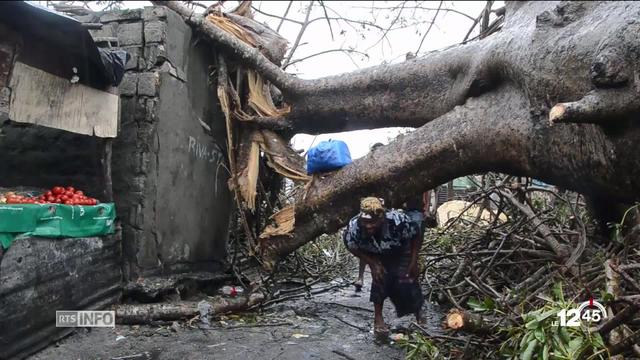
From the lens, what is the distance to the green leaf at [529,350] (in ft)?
7.98

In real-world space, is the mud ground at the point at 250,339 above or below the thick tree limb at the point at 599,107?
below

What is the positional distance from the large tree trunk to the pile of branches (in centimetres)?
63

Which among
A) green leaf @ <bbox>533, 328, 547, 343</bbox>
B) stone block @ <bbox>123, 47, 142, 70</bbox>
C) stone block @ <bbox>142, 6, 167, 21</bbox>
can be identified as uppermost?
stone block @ <bbox>142, 6, 167, 21</bbox>

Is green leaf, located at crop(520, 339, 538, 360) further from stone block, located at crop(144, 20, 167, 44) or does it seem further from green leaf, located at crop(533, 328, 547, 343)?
stone block, located at crop(144, 20, 167, 44)

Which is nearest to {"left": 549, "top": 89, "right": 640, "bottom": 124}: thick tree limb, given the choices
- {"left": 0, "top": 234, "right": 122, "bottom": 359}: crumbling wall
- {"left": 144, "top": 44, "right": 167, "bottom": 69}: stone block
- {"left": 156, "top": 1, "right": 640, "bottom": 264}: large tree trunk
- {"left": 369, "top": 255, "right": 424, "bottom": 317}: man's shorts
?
{"left": 156, "top": 1, "right": 640, "bottom": 264}: large tree trunk

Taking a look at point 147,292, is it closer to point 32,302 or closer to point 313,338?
point 32,302

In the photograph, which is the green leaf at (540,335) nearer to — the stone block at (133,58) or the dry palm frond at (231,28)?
the stone block at (133,58)

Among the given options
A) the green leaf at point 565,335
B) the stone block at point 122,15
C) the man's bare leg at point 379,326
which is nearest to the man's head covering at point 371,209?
the man's bare leg at point 379,326

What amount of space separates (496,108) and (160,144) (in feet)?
10.5

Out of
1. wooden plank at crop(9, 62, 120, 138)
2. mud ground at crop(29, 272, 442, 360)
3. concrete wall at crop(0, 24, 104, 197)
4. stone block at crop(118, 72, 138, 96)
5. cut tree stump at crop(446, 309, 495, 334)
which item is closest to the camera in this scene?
cut tree stump at crop(446, 309, 495, 334)

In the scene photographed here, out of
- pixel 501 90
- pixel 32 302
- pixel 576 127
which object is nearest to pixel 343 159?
pixel 501 90

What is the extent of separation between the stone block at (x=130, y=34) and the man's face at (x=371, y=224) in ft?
9.58

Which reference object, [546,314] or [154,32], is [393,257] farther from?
[154,32]

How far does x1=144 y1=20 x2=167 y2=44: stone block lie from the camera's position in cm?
500
